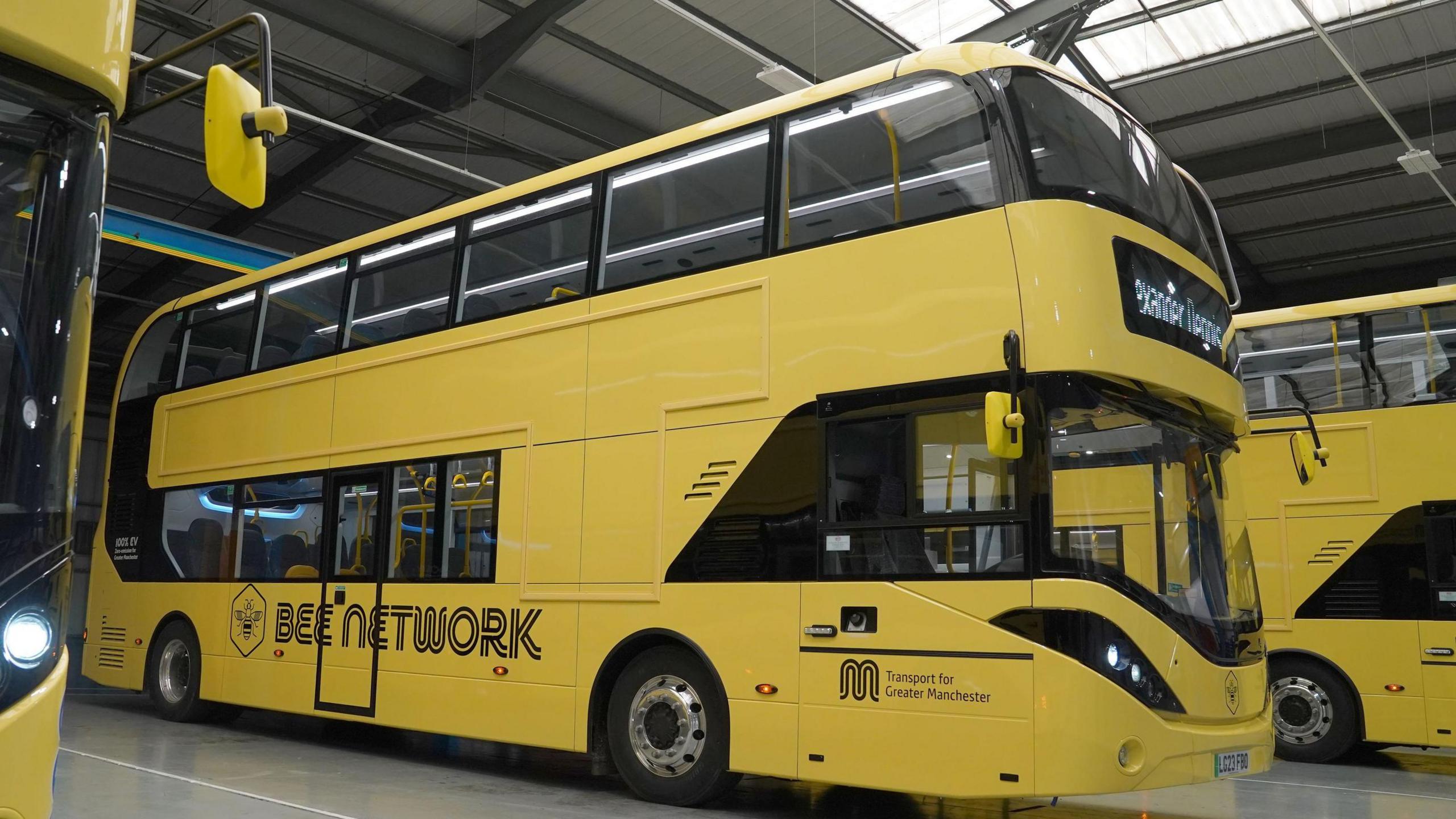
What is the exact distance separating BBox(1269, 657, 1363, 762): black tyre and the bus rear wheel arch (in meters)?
9.60

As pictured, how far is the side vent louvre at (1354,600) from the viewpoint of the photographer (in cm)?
1002

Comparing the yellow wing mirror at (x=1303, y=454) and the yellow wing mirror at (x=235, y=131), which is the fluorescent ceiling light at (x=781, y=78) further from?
the yellow wing mirror at (x=235, y=131)

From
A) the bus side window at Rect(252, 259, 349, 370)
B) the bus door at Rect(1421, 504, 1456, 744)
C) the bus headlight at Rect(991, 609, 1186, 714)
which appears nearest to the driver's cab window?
the bus headlight at Rect(991, 609, 1186, 714)

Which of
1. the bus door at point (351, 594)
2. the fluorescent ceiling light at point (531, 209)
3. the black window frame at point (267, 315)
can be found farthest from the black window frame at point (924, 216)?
the black window frame at point (267, 315)

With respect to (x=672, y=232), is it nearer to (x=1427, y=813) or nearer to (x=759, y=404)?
(x=759, y=404)

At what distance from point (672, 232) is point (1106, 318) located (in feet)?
9.30

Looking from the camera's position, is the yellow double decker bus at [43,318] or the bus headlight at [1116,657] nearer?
the yellow double decker bus at [43,318]

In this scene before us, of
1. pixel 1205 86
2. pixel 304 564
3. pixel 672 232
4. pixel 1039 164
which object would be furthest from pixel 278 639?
pixel 1205 86

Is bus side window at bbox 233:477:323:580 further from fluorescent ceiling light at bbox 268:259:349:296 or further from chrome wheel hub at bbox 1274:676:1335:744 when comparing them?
chrome wheel hub at bbox 1274:676:1335:744

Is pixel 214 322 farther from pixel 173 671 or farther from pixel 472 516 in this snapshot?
pixel 472 516

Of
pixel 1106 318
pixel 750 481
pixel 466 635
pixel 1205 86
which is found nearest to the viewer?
pixel 1106 318

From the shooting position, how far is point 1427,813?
741 cm

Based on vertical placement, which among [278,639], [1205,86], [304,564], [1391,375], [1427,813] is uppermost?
[1205,86]

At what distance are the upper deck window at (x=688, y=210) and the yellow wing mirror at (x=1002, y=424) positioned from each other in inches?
81.3
